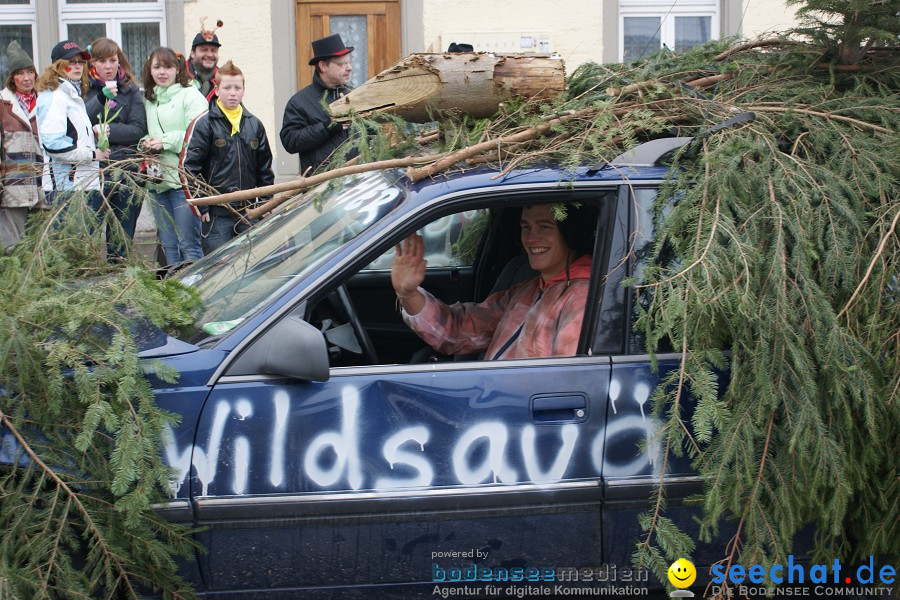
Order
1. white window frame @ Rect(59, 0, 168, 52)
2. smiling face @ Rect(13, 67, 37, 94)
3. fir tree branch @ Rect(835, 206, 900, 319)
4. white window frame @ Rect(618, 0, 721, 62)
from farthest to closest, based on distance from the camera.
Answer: white window frame @ Rect(618, 0, 721, 62)
white window frame @ Rect(59, 0, 168, 52)
smiling face @ Rect(13, 67, 37, 94)
fir tree branch @ Rect(835, 206, 900, 319)

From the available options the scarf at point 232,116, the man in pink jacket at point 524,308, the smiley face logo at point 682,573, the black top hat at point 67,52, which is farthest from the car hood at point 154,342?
the black top hat at point 67,52

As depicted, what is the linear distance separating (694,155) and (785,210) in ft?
1.39

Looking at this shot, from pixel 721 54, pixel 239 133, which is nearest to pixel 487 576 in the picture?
pixel 721 54

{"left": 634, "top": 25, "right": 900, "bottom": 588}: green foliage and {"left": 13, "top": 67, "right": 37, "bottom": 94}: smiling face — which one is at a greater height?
{"left": 13, "top": 67, "right": 37, "bottom": 94}: smiling face

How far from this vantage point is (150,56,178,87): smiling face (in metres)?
7.67

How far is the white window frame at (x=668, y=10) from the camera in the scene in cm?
1056

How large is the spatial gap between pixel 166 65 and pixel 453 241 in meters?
3.87

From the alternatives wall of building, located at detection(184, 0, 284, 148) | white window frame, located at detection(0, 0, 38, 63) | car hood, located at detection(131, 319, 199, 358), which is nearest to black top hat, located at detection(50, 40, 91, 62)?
wall of building, located at detection(184, 0, 284, 148)

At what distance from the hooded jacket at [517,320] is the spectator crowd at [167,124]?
2659mm

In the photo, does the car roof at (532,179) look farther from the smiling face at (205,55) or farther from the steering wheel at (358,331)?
the smiling face at (205,55)

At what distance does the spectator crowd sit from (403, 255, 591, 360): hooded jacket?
2.66 meters

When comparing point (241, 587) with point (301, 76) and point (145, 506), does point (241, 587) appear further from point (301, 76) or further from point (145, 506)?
point (301, 76)

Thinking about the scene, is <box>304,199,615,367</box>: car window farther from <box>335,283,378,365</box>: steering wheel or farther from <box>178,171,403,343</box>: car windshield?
<box>178,171,403,343</box>: car windshield

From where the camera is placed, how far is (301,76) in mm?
10242
